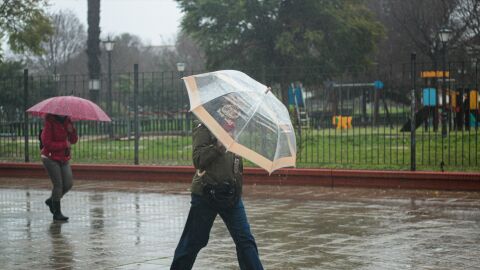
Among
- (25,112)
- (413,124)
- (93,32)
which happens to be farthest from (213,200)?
(93,32)

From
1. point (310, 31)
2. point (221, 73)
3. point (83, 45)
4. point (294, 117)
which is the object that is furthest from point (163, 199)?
point (83, 45)

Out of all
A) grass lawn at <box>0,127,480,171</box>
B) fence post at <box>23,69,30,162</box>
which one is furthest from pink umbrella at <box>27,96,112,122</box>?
fence post at <box>23,69,30,162</box>

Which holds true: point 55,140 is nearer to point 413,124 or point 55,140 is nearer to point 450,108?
point 413,124

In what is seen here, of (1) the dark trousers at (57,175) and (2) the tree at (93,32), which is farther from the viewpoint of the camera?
(2) the tree at (93,32)

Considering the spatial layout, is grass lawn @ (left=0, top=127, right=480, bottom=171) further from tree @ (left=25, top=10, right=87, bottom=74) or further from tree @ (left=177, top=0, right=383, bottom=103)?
tree @ (left=25, top=10, right=87, bottom=74)

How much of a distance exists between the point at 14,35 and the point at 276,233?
16207 millimetres

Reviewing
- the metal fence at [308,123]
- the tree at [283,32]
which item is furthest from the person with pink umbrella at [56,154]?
the tree at [283,32]

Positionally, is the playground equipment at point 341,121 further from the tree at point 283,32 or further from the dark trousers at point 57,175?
the tree at point 283,32

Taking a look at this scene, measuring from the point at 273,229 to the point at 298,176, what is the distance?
5.01 meters

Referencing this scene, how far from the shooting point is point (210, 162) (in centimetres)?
623

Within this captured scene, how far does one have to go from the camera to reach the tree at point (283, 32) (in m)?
43.8

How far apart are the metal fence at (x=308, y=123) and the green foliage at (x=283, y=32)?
23.6 metres

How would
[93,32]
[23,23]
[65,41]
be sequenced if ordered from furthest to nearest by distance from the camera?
[65,41] < [93,32] < [23,23]

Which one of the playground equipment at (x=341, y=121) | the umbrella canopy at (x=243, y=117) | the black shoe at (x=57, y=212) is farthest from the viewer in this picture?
the playground equipment at (x=341, y=121)
